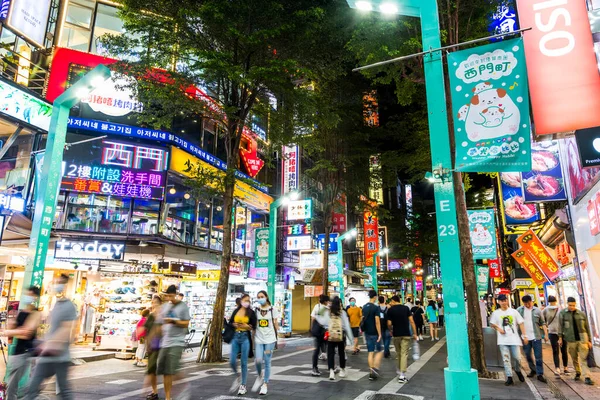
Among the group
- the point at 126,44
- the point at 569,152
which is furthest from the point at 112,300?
the point at 569,152

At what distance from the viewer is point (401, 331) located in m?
9.69

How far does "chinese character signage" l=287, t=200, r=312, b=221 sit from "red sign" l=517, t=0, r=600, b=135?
635 inches

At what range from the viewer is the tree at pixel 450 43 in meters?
10.5

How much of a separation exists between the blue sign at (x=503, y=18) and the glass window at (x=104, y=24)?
54.0 ft

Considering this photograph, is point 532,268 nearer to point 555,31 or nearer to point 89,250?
point 555,31

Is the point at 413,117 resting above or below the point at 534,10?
above

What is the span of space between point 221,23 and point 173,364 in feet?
33.8

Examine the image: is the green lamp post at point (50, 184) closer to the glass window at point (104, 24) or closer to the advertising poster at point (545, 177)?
the glass window at point (104, 24)

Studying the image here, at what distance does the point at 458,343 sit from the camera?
5531 millimetres

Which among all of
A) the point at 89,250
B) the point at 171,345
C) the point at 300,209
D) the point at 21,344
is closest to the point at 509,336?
the point at 171,345

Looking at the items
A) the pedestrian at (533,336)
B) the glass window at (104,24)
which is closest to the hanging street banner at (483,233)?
the pedestrian at (533,336)

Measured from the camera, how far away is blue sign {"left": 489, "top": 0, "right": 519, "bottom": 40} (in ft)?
42.3

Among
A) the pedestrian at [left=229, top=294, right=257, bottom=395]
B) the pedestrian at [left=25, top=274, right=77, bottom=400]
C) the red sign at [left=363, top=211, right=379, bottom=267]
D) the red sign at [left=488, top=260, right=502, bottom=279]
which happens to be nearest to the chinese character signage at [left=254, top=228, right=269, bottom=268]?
the pedestrian at [left=229, top=294, right=257, bottom=395]

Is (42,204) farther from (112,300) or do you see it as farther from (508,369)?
(508,369)
